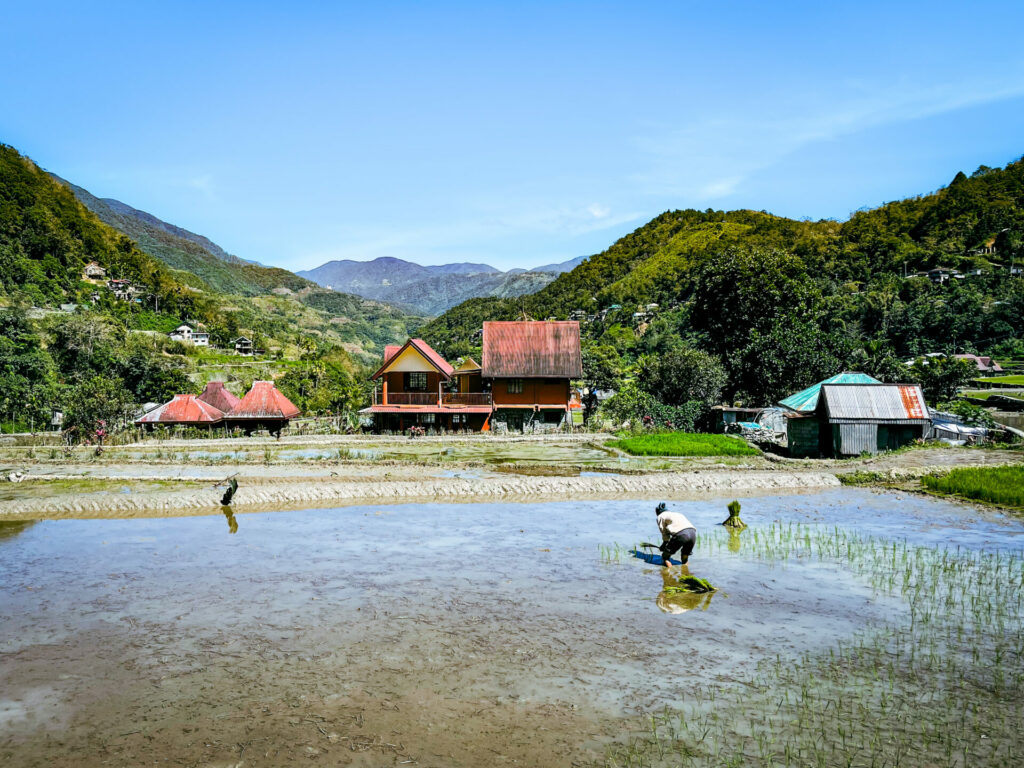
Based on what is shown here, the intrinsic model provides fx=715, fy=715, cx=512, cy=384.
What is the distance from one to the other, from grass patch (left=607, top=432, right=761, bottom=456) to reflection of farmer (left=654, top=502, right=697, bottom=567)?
16.8 meters

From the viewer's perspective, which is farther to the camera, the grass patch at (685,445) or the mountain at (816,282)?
the mountain at (816,282)

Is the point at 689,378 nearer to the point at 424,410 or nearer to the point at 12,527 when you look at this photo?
the point at 424,410

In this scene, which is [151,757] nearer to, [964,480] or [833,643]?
[833,643]

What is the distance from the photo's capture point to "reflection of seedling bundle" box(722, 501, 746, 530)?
14133 mm

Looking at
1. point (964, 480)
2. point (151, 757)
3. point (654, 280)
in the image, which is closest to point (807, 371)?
point (964, 480)

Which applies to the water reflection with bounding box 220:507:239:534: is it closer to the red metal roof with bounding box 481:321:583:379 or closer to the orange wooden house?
the orange wooden house

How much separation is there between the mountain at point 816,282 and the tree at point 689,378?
3432 millimetres

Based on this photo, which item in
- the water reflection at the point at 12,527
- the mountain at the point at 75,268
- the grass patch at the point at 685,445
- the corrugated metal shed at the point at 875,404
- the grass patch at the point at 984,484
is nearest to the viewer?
the water reflection at the point at 12,527

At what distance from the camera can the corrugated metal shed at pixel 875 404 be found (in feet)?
83.5

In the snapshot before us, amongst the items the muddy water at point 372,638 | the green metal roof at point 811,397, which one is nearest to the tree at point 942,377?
the green metal roof at point 811,397

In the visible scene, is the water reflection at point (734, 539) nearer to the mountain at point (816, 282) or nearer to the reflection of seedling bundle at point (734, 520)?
the reflection of seedling bundle at point (734, 520)

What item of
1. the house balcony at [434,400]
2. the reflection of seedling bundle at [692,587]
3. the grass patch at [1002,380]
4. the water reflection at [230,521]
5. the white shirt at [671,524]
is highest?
the grass patch at [1002,380]

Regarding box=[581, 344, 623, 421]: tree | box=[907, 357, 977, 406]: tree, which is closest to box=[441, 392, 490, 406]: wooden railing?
box=[581, 344, 623, 421]: tree

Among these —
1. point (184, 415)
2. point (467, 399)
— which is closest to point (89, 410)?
point (184, 415)
